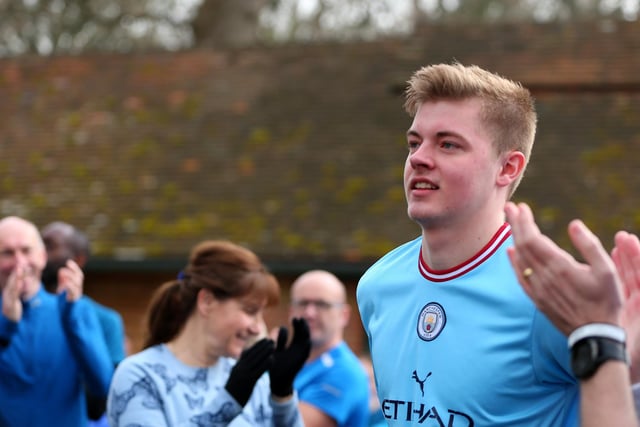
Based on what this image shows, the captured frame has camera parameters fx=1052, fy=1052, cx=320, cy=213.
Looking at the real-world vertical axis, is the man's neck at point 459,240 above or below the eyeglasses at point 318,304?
above

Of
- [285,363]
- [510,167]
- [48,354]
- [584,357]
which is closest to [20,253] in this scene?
[48,354]

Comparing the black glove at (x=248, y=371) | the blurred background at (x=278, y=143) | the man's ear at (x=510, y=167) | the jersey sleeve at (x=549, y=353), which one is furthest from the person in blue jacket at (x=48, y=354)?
the blurred background at (x=278, y=143)

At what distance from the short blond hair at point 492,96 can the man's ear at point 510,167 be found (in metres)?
0.02

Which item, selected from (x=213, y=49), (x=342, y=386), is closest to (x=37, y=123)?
(x=213, y=49)

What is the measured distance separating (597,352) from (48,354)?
408 centimetres

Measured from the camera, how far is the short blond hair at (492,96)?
3.00 metres

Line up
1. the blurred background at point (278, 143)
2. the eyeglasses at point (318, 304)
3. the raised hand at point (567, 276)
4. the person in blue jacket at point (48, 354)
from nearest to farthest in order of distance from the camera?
Answer: the raised hand at point (567, 276) < the person in blue jacket at point (48, 354) < the eyeglasses at point (318, 304) < the blurred background at point (278, 143)

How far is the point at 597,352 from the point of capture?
2.34 meters

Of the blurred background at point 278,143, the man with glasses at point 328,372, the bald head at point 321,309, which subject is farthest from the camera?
the blurred background at point 278,143

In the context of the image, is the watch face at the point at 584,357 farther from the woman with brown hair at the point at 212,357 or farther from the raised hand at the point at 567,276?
the woman with brown hair at the point at 212,357

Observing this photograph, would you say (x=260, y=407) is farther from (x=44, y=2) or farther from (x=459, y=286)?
(x=44, y=2)

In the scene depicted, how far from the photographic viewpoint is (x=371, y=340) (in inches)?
130

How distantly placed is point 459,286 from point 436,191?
28 cm

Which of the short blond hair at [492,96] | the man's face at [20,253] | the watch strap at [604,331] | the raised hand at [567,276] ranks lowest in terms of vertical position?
the man's face at [20,253]
